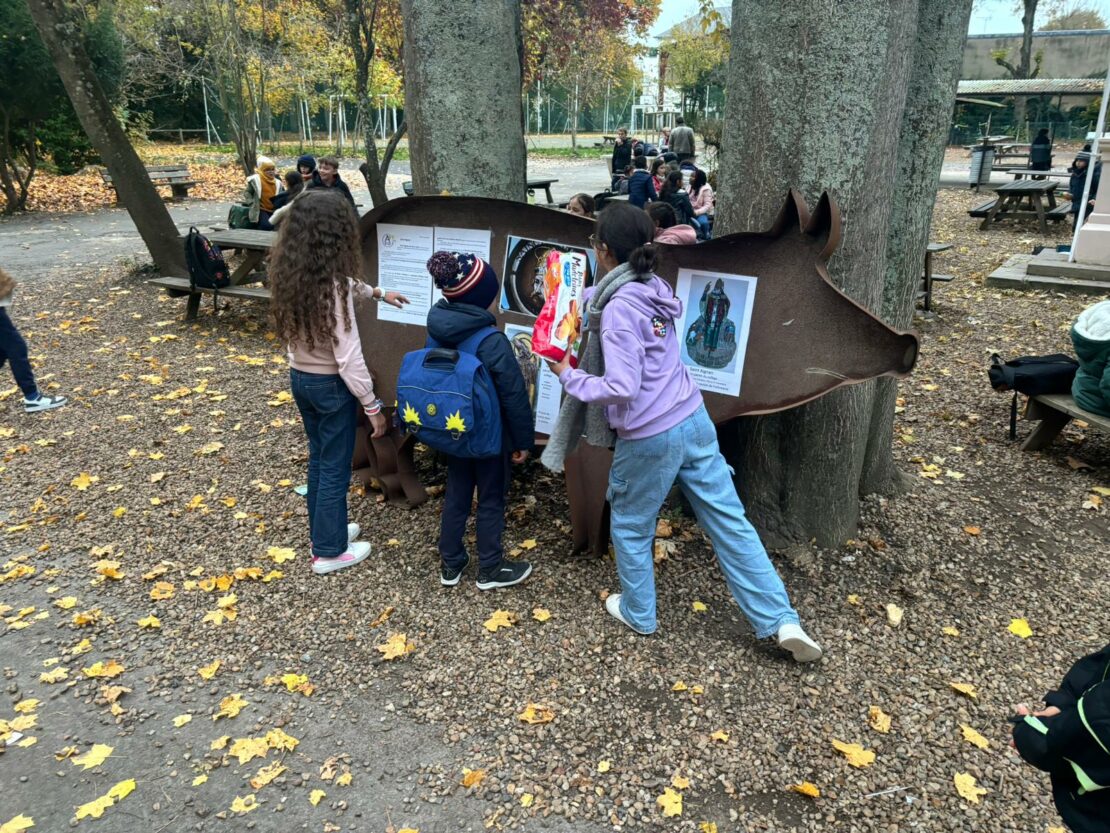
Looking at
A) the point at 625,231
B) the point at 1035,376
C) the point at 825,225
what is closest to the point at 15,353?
the point at 625,231

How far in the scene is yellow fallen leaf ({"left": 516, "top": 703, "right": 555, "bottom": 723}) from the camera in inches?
113

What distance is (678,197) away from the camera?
33.6ft

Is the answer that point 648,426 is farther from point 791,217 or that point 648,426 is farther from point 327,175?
point 327,175

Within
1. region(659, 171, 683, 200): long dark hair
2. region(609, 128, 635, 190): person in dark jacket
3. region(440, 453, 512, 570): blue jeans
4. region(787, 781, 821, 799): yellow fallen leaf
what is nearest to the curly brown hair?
region(440, 453, 512, 570): blue jeans

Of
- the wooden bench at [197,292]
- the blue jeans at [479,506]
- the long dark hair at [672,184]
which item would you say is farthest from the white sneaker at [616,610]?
the long dark hair at [672,184]

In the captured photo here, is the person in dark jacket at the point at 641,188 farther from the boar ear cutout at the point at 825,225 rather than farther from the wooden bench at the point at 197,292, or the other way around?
the boar ear cutout at the point at 825,225

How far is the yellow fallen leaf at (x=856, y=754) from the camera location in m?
2.66

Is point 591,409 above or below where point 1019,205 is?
below

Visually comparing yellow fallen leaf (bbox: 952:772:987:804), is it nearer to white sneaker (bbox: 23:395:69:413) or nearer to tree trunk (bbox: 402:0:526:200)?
tree trunk (bbox: 402:0:526:200)

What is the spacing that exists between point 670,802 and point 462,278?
2.09 meters

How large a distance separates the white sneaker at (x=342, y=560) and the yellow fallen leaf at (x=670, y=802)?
1954mm

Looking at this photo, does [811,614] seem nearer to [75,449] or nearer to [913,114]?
[913,114]

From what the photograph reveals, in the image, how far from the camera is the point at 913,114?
3775mm

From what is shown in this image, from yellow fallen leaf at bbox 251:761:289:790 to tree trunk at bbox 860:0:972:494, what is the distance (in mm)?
3071
